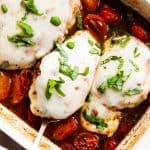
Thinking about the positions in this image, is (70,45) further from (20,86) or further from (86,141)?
(86,141)

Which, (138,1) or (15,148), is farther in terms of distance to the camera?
(15,148)

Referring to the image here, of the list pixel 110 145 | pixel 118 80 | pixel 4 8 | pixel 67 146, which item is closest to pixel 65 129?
pixel 67 146

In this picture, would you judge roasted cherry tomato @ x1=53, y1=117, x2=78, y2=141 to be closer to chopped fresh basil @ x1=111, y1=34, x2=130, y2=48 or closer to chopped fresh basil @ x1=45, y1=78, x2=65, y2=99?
chopped fresh basil @ x1=45, y1=78, x2=65, y2=99

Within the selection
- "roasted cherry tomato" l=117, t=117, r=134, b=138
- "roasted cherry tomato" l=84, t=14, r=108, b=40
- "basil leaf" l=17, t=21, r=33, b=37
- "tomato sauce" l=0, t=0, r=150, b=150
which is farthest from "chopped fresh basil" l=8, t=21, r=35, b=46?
"roasted cherry tomato" l=117, t=117, r=134, b=138

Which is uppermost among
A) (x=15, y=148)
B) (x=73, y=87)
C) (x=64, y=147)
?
(x=73, y=87)

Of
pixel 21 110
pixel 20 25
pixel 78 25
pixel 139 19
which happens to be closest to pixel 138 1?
pixel 139 19

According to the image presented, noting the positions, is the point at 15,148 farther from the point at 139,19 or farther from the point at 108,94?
the point at 139,19

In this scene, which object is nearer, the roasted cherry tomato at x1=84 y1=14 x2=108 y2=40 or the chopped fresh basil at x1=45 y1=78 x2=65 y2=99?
the chopped fresh basil at x1=45 y1=78 x2=65 y2=99
